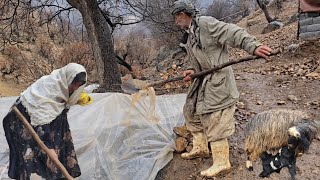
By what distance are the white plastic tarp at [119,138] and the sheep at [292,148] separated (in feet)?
4.80

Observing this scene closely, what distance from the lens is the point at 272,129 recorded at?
172 centimetres

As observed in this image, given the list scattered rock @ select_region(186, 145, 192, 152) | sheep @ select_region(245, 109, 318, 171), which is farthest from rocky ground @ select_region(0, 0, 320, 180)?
sheep @ select_region(245, 109, 318, 171)

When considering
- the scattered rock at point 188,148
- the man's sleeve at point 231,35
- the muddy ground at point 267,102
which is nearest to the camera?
the man's sleeve at point 231,35

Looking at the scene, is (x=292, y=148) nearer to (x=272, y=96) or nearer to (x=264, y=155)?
(x=264, y=155)

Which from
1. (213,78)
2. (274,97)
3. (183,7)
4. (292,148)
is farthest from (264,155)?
(274,97)

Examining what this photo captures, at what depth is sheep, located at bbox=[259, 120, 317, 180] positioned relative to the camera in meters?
1.63

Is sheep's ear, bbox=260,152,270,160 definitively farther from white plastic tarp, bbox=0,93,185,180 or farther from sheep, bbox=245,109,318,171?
white plastic tarp, bbox=0,93,185,180

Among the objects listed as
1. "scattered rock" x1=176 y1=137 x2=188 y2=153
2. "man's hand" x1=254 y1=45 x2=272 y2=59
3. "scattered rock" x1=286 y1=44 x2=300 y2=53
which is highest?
"man's hand" x1=254 y1=45 x2=272 y2=59

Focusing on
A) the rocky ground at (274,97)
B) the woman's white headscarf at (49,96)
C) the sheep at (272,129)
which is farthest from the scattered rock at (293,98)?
the woman's white headscarf at (49,96)

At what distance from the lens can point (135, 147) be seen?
3334mm

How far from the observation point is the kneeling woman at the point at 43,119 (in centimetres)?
251

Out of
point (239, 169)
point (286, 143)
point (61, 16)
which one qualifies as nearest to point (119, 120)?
point (239, 169)

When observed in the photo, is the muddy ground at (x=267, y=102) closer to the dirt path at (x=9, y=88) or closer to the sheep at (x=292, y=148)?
the sheep at (x=292, y=148)

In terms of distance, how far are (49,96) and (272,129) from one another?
159 centimetres
